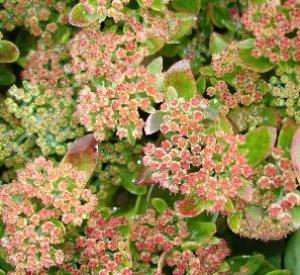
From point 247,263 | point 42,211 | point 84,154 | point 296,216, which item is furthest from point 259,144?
point 42,211

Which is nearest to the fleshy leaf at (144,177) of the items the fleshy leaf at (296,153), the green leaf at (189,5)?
the fleshy leaf at (296,153)

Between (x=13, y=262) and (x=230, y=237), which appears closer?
(x=13, y=262)

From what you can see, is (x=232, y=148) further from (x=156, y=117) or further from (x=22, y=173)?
(x=22, y=173)


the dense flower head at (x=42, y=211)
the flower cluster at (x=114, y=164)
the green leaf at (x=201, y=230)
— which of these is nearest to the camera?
the dense flower head at (x=42, y=211)

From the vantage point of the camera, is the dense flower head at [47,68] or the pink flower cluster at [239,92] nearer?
the pink flower cluster at [239,92]

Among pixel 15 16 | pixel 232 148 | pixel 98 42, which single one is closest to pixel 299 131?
pixel 232 148

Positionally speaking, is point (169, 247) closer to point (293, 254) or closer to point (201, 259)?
point (201, 259)

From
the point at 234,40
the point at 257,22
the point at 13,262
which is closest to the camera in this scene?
the point at 13,262

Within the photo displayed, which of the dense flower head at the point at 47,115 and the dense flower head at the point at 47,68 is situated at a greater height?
the dense flower head at the point at 47,68

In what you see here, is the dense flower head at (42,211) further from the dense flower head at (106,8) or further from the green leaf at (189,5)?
the green leaf at (189,5)
